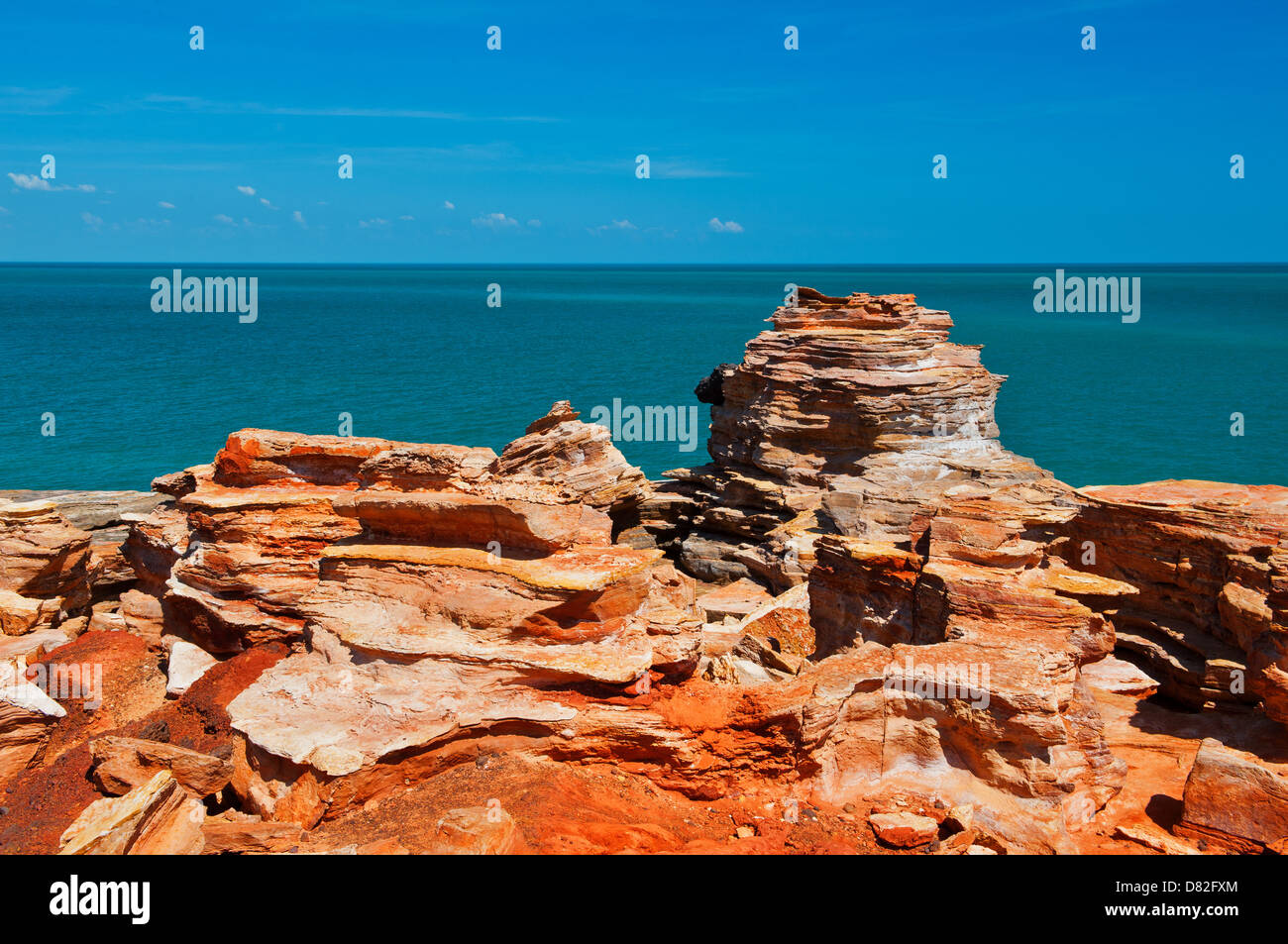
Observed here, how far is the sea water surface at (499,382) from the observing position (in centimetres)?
5481

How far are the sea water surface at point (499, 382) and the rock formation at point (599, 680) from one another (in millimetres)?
36243

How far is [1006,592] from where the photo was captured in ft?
41.1

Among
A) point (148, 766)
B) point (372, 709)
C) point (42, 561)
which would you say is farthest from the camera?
point (42, 561)

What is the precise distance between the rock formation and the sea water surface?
3624 centimetres

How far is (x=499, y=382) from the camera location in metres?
77.5

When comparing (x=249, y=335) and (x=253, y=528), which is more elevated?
(x=249, y=335)

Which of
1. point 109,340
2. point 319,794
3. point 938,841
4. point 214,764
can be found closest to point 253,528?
point 214,764

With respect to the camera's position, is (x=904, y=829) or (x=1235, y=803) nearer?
(x=904, y=829)

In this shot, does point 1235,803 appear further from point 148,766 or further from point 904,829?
point 148,766

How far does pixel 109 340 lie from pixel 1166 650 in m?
111

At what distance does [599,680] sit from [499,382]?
68634mm

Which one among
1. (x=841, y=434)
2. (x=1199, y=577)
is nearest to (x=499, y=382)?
(x=841, y=434)

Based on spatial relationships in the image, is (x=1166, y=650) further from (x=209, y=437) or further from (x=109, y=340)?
(x=109, y=340)

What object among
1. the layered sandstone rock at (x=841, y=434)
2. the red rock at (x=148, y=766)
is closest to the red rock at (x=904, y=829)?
the red rock at (x=148, y=766)
